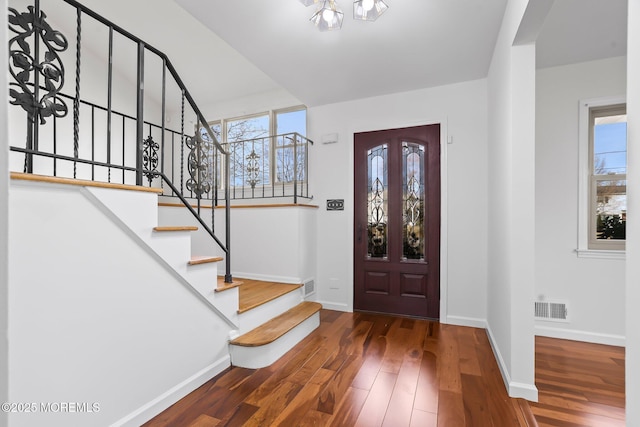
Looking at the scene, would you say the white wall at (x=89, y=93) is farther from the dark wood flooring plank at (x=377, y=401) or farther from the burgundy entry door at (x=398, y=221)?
the dark wood flooring plank at (x=377, y=401)

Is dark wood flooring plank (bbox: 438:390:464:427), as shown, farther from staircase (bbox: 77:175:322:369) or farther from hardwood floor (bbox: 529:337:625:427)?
staircase (bbox: 77:175:322:369)

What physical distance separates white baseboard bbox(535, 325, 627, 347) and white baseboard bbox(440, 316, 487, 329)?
0.47 m

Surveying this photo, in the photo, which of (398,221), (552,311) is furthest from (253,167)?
(552,311)

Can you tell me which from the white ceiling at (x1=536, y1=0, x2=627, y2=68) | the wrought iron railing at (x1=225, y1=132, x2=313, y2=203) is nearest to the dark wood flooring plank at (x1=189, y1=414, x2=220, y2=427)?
the wrought iron railing at (x1=225, y1=132, x2=313, y2=203)

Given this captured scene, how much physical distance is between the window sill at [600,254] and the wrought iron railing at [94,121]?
3.22 m

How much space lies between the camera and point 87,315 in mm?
1367

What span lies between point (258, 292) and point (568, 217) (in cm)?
311

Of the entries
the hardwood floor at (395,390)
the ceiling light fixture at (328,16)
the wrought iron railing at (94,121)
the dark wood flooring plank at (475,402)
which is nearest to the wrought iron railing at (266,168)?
the wrought iron railing at (94,121)

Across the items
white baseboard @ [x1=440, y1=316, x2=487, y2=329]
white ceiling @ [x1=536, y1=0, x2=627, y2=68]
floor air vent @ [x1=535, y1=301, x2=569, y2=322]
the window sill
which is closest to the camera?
white ceiling @ [x1=536, y1=0, x2=627, y2=68]

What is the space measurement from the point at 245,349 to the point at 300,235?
1.49m

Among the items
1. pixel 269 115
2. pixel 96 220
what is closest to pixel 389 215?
pixel 269 115

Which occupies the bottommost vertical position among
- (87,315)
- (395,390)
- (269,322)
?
(395,390)

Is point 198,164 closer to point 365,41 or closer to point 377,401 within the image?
point 365,41

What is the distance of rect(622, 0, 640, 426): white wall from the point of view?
73cm
